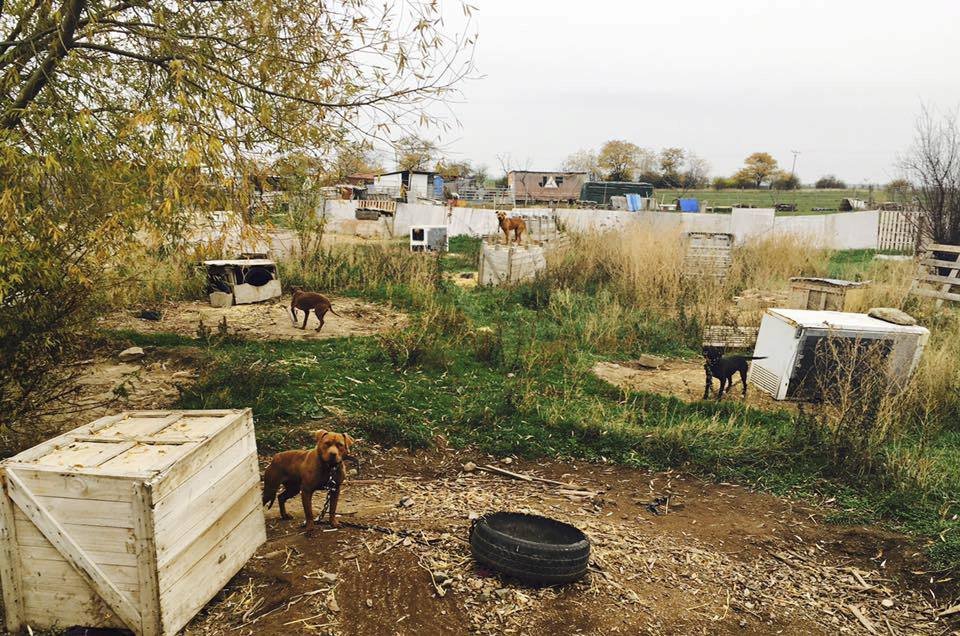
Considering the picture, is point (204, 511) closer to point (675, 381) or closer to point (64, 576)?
point (64, 576)

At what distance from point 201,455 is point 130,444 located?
0.38 m

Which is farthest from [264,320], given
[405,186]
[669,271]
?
[405,186]

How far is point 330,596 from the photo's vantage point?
292 cm

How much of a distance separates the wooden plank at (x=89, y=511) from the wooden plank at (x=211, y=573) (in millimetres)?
385

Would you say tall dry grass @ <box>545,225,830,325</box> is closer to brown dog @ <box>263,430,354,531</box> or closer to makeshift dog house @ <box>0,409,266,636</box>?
brown dog @ <box>263,430,354,531</box>

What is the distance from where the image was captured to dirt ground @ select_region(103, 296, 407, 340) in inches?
312

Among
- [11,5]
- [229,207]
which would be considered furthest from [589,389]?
[11,5]

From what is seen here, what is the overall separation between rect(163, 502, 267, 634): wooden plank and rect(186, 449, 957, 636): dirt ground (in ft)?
0.39

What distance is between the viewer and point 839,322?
20.5 ft

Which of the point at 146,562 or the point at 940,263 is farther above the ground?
the point at 940,263

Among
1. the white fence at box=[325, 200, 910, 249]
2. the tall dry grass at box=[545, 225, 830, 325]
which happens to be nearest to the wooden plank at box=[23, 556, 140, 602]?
the tall dry grass at box=[545, 225, 830, 325]

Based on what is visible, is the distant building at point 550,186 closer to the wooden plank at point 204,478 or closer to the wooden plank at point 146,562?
the wooden plank at point 204,478

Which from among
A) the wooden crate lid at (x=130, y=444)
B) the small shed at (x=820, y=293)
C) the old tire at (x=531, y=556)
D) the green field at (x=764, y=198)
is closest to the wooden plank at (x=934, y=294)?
the small shed at (x=820, y=293)

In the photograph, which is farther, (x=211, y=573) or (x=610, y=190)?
(x=610, y=190)
